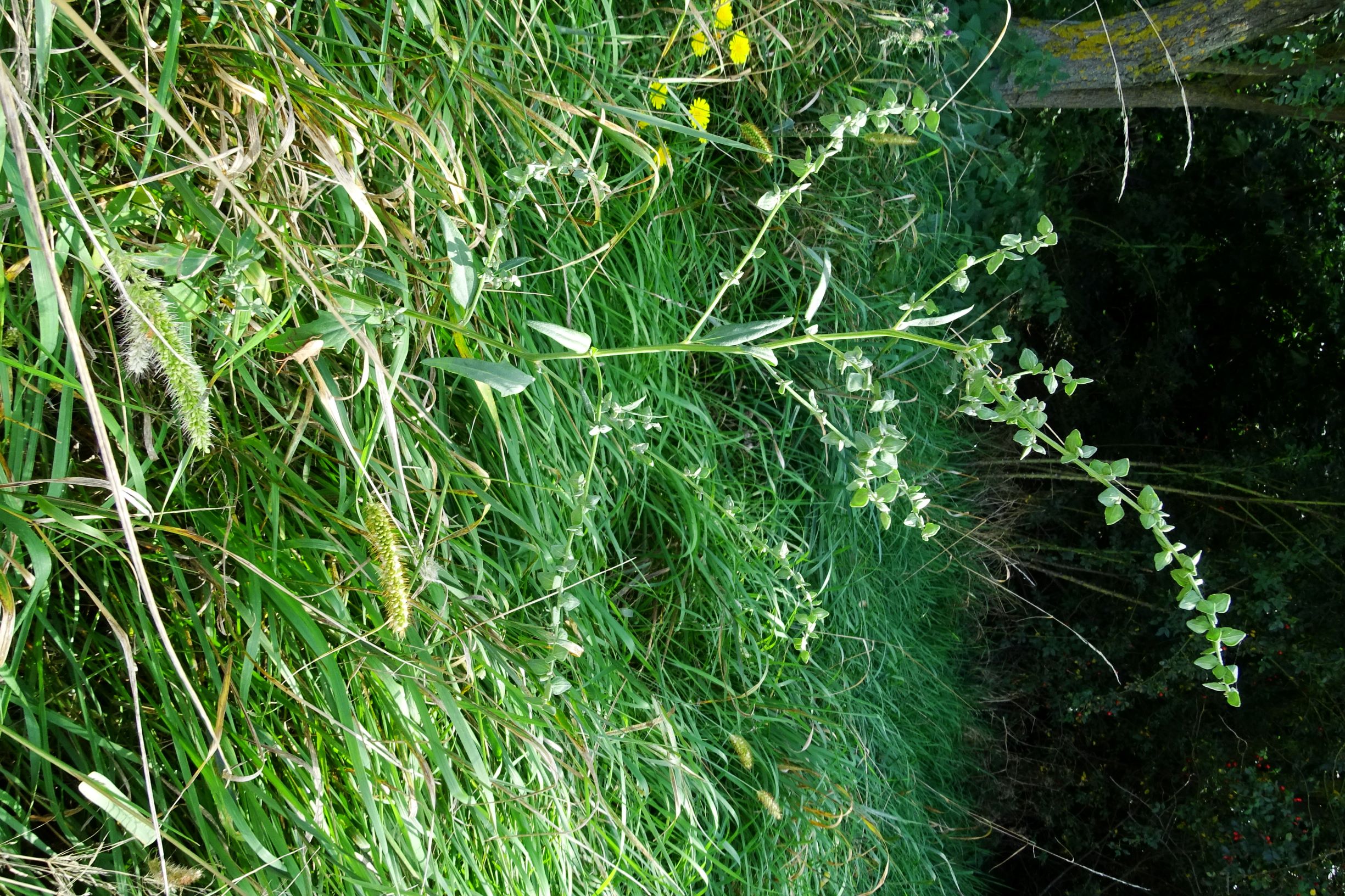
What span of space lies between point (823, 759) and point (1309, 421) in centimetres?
187

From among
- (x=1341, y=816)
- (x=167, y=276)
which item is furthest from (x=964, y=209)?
(x=1341, y=816)

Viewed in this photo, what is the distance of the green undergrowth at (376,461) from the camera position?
2.40ft

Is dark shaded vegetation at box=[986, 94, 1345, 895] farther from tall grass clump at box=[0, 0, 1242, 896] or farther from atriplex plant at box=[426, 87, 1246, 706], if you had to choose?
atriplex plant at box=[426, 87, 1246, 706]

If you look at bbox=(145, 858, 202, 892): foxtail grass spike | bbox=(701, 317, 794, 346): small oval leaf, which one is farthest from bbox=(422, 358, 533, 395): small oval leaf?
bbox=(145, 858, 202, 892): foxtail grass spike

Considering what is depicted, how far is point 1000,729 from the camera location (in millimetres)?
2566

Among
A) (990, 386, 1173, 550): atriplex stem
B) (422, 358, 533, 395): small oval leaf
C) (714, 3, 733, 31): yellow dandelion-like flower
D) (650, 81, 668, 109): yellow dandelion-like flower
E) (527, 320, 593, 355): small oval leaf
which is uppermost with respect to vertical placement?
(714, 3, 733, 31): yellow dandelion-like flower

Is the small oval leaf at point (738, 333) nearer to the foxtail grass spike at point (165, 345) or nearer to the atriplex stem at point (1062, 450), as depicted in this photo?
the atriplex stem at point (1062, 450)

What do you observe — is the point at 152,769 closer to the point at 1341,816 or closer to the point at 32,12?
the point at 32,12

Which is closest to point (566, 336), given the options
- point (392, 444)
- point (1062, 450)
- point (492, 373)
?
point (492, 373)

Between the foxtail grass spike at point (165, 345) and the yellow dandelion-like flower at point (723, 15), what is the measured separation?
2.55 feet

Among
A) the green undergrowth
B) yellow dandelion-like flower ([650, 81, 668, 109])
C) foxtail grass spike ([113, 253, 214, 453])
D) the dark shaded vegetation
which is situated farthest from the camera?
the dark shaded vegetation

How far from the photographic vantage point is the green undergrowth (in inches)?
28.8

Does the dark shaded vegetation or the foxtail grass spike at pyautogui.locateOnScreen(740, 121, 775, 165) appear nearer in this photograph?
the foxtail grass spike at pyautogui.locateOnScreen(740, 121, 775, 165)

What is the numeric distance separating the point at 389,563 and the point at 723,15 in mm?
831
